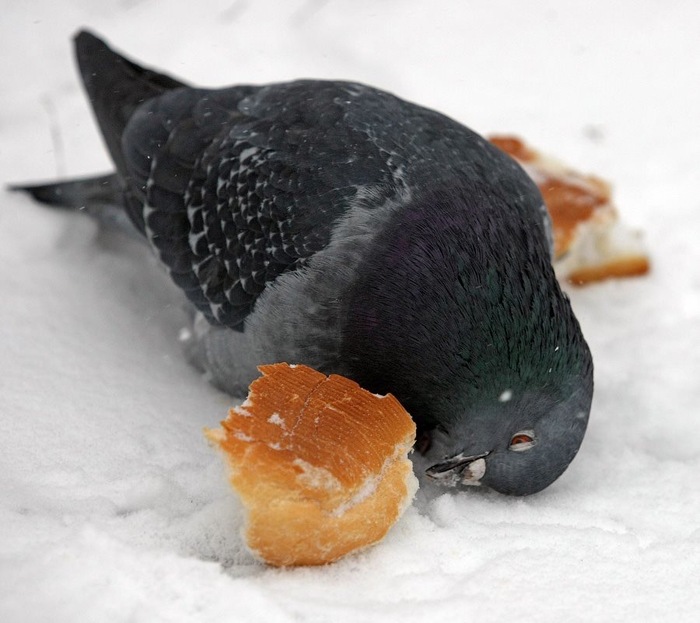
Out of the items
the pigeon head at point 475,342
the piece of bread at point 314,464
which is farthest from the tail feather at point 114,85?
the piece of bread at point 314,464

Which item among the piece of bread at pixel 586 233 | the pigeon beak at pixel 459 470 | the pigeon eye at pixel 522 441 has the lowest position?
the pigeon beak at pixel 459 470

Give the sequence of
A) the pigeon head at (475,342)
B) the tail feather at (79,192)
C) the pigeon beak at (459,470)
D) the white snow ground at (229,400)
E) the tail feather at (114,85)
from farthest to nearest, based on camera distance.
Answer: the tail feather at (79,192) < the tail feather at (114,85) < the pigeon beak at (459,470) < the pigeon head at (475,342) < the white snow ground at (229,400)

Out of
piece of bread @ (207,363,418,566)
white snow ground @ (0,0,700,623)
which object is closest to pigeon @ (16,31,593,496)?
white snow ground @ (0,0,700,623)

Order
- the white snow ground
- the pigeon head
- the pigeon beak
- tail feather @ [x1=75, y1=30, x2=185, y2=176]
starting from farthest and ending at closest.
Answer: tail feather @ [x1=75, y1=30, x2=185, y2=176]
the pigeon beak
the pigeon head
the white snow ground

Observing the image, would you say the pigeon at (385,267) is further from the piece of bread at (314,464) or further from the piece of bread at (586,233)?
the piece of bread at (586,233)

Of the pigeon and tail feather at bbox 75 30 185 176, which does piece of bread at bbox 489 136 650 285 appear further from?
tail feather at bbox 75 30 185 176

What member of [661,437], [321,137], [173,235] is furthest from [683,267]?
[173,235]
